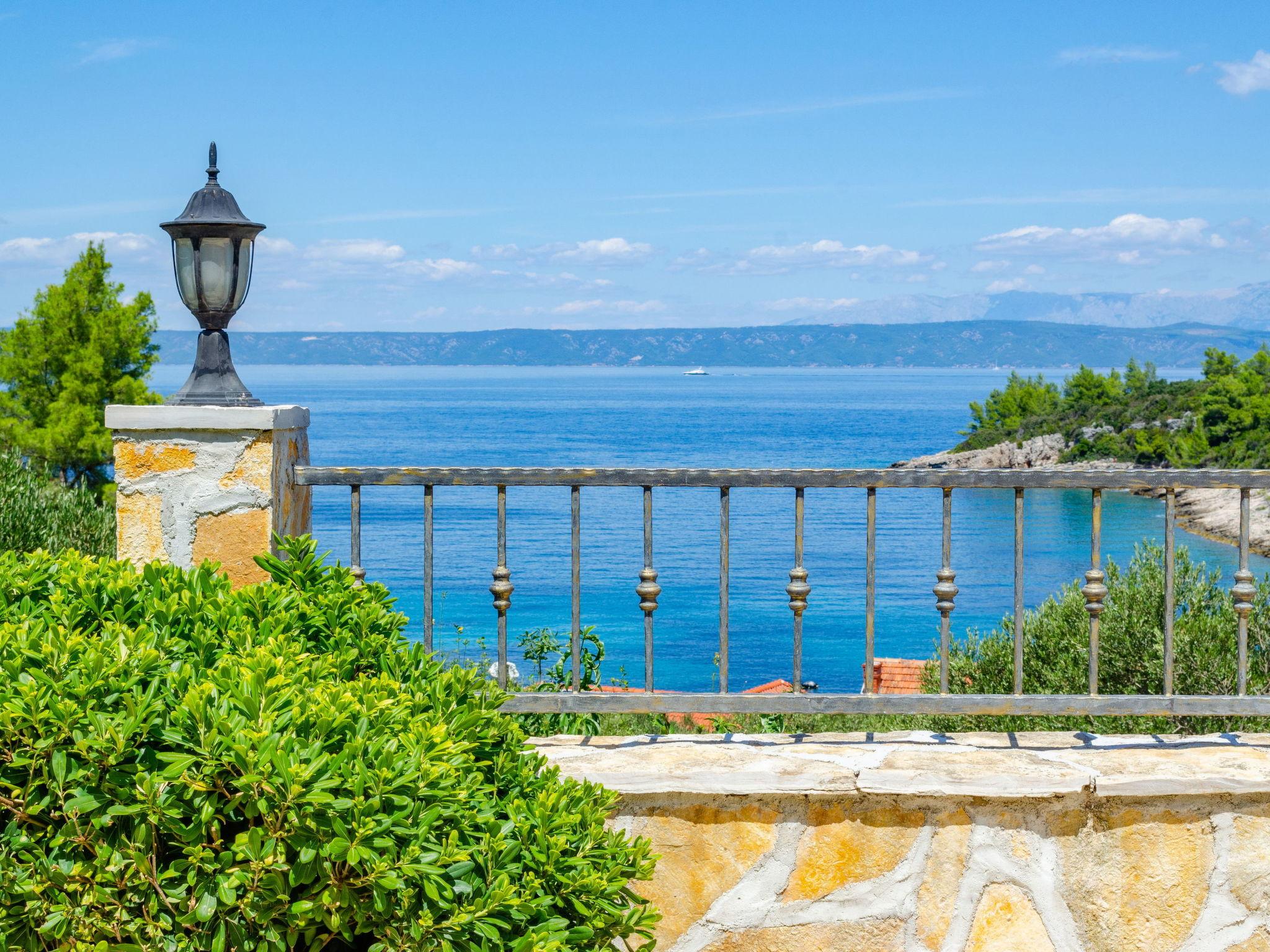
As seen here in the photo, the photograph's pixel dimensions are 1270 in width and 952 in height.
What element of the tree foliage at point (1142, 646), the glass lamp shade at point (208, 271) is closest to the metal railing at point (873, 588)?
the glass lamp shade at point (208, 271)

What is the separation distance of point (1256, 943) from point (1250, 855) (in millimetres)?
254

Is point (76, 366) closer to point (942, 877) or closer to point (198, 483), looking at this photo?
point (198, 483)

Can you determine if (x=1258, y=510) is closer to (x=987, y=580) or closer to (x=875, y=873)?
(x=987, y=580)

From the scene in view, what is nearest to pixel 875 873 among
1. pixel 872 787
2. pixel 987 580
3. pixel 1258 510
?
pixel 872 787

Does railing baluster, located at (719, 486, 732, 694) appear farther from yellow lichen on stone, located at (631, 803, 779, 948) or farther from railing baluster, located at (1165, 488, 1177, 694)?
railing baluster, located at (1165, 488, 1177, 694)

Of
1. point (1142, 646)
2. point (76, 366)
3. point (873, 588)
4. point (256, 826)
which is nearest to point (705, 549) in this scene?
point (76, 366)

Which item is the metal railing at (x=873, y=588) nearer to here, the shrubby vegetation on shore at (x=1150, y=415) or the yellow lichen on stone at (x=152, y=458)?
the yellow lichen on stone at (x=152, y=458)

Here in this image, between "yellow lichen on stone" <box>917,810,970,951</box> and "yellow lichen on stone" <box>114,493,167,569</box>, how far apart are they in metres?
2.75

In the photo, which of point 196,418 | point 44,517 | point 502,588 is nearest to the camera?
point 502,588

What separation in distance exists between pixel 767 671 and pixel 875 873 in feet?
103

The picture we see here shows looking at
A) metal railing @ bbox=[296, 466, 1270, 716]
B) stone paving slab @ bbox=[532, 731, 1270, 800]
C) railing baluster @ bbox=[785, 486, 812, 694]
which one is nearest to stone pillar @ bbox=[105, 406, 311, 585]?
metal railing @ bbox=[296, 466, 1270, 716]

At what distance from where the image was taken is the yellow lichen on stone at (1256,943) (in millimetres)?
3312

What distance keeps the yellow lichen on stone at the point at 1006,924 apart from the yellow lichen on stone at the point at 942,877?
3.4 inches

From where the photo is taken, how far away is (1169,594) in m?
3.68
